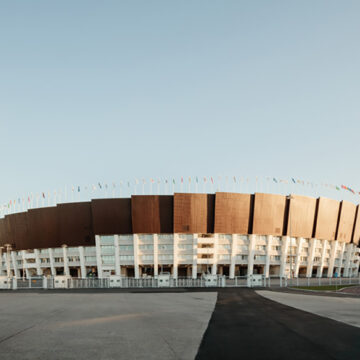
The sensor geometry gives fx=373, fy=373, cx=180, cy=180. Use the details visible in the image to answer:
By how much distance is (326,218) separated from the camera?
305 feet

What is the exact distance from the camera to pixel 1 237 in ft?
346

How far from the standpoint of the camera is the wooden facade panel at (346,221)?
96.1 metres

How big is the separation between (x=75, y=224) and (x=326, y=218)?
6105 centimetres

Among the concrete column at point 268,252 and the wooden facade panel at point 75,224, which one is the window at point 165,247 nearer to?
the wooden facade panel at point 75,224

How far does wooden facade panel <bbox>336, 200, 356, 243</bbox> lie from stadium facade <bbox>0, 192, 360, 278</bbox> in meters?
0.35

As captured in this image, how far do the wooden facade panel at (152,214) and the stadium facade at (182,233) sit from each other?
8.5 inches

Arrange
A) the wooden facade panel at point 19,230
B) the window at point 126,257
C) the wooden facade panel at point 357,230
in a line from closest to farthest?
the window at point 126,257
the wooden facade panel at point 19,230
the wooden facade panel at point 357,230

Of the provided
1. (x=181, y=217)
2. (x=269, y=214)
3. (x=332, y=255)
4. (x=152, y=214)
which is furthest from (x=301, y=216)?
(x=152, y=214)

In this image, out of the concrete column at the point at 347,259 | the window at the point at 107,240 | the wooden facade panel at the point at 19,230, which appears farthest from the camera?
the concrete column at the point at 347,259

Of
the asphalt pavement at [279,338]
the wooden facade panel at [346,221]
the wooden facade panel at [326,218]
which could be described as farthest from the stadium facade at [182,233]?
the asphalt pavement at [279,338]

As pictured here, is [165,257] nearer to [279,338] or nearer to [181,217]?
[181,217]

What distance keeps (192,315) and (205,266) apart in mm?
76301

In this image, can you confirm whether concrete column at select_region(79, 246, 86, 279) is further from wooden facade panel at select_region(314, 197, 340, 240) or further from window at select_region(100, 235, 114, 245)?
wooden facade panel at select_region(314, 197, 340, 240)

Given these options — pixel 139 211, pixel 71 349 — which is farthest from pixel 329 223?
pixel 71 349
